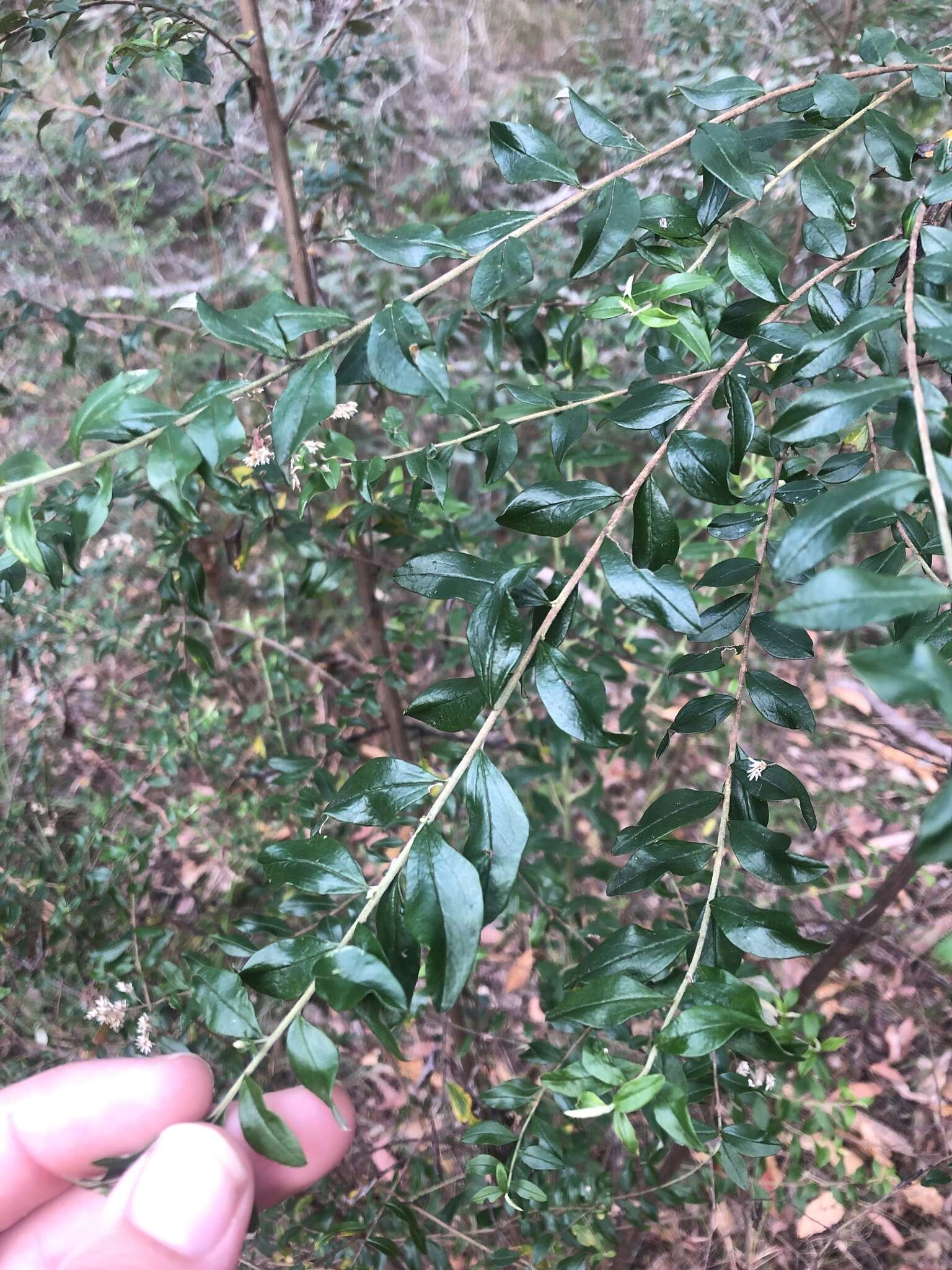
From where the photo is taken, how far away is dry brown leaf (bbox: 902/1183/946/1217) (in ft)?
4.46

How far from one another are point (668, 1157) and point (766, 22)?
7.83 ft

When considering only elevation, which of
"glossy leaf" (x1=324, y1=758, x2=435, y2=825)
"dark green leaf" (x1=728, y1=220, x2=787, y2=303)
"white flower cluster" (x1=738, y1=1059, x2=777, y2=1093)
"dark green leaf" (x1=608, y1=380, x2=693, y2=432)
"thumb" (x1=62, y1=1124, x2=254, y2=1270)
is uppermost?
"dark green leaf" (x1=728, y1=220, x2=787, y2=303)

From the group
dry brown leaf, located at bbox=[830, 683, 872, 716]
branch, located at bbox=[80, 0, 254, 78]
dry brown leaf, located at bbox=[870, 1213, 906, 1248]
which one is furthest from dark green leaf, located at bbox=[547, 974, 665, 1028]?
dry brown leaf, located at bbox=[830, 683, 872, 716]

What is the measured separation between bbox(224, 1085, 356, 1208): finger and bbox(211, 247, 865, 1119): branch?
11.3 inches

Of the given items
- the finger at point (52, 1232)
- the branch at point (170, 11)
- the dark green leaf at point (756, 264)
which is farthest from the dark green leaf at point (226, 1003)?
the branch at point (170, 11)

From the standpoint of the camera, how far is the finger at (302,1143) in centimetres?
74

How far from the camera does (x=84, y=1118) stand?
712mm

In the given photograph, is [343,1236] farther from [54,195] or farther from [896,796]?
[54,195]

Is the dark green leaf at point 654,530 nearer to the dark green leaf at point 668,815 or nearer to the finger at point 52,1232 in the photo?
the dark green leaf at point 668,815

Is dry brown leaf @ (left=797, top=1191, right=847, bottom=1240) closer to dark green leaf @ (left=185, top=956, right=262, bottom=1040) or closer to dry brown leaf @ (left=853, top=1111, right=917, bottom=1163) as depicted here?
dry brown leaf @ (left=853, top=1111, right=917, bottom=1163)

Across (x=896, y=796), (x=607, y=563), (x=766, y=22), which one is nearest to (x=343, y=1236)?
(x=607, y=563)

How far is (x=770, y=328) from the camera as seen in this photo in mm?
519

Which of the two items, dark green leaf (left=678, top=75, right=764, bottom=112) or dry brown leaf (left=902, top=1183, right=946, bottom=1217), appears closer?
dark green leaf (left=678, top=75, right=764, bottom=112)

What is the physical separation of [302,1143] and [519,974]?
105cm
